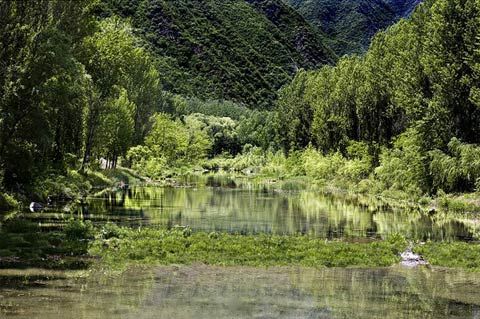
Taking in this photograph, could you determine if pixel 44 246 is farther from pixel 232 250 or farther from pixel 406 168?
pixel 406 168

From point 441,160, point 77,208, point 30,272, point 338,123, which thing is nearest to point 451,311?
point 30,272

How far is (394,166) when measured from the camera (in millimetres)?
73250

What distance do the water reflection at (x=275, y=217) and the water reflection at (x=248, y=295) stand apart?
41.0 feet

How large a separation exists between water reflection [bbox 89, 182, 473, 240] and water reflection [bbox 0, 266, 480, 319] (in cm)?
1251

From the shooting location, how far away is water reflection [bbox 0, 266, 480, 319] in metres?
18.2

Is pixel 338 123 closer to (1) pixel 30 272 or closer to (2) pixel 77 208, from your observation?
(2) pixel 77 208

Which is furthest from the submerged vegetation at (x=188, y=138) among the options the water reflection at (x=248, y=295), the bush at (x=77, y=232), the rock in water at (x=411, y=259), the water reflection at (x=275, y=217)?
the water reflection at (x=275, y=217)

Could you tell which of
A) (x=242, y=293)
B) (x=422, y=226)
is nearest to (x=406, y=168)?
(x=422, y=226)

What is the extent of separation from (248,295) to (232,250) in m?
8.19

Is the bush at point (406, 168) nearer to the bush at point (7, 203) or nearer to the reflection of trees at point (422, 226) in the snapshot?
the reflection of trees at point (422, 226)

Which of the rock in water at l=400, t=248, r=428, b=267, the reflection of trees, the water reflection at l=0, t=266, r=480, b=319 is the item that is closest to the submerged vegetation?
the rock in water at l=400, t=248, r=428, b=267

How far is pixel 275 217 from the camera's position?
47031mm

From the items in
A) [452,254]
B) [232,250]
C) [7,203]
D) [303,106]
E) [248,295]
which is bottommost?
[248,295]

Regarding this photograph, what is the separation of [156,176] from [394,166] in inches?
1653
